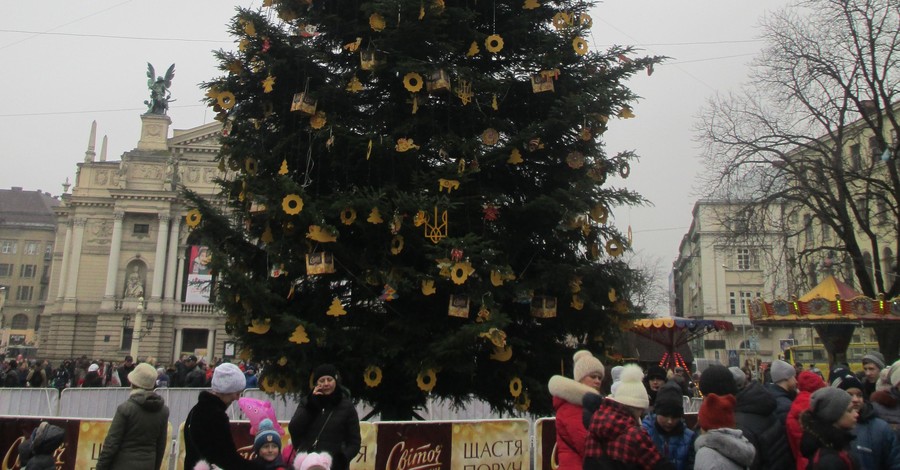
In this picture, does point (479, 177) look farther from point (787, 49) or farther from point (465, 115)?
point (787, 49)

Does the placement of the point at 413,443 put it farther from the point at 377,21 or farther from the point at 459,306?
the point at 377,21

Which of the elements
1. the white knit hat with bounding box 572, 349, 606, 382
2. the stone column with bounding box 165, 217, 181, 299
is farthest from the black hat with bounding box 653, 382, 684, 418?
the stone column with bounding box 165, 217, 181, 299

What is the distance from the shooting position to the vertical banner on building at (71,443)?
29.5 feet

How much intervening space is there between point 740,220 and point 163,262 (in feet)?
181

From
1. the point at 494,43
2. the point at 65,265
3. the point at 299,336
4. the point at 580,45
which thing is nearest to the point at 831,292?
the point at 580,45

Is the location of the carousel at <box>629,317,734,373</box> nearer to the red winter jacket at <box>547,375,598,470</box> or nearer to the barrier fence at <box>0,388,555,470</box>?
the barrier fence at <box>0,388,555,470</box>

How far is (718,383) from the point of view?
15.5ft

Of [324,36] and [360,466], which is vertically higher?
[324,36]

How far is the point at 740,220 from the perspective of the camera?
22562 mm

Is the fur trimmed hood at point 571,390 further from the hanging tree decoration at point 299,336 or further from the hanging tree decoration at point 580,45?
the hanging tree decoration at point 580,45

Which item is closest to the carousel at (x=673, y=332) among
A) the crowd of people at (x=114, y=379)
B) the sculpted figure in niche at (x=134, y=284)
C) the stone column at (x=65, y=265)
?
the crowd of people at (x=114, y=379)

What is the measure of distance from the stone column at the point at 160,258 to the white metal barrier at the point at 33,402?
5135cm

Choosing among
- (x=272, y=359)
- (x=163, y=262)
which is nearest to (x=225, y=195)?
(x=272, y=359)

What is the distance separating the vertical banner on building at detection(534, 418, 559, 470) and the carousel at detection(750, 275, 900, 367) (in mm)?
14450
